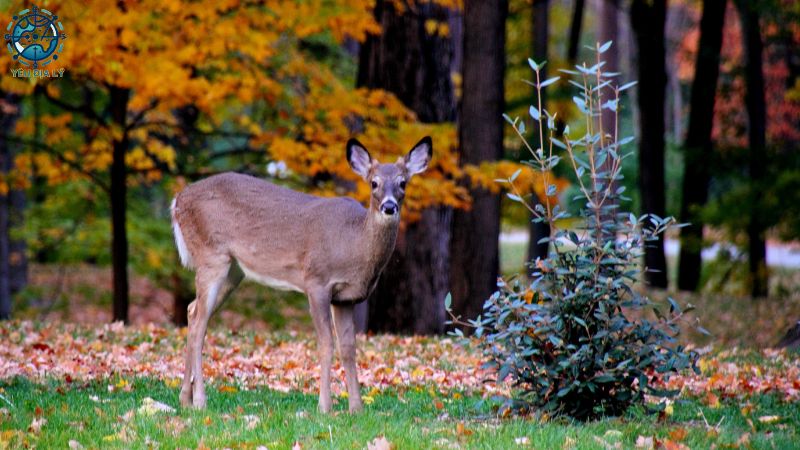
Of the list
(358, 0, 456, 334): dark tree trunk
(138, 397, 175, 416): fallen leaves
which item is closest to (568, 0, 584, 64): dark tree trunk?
(358, 0, 456, 334): dark tree trunk

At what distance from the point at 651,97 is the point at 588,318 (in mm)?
15816

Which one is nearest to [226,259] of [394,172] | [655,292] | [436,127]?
[394,172]

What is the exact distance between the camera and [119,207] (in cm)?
1427

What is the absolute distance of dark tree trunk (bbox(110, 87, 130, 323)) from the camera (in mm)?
14250

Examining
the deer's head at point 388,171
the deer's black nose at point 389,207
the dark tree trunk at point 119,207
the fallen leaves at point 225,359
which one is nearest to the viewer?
the deer's black nose at point 389,207

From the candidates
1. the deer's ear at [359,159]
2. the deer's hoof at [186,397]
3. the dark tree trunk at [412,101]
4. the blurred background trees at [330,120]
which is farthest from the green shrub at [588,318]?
the dark tree trunk at [412,101]

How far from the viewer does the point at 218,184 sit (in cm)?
825

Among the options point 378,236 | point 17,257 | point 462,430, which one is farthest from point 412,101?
point 17,257

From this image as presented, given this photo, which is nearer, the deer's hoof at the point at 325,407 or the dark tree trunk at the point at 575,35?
the deer's hoof at the point at 325,407

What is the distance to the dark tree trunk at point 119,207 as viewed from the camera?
1425 centimetres

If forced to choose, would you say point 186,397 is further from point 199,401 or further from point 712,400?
point 712,400

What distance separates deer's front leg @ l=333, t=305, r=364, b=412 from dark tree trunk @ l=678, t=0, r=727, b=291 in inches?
590

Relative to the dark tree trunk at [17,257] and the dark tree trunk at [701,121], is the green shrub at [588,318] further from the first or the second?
the dark tree trunk at [17,257]

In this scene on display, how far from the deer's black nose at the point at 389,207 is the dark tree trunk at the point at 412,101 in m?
7.55
